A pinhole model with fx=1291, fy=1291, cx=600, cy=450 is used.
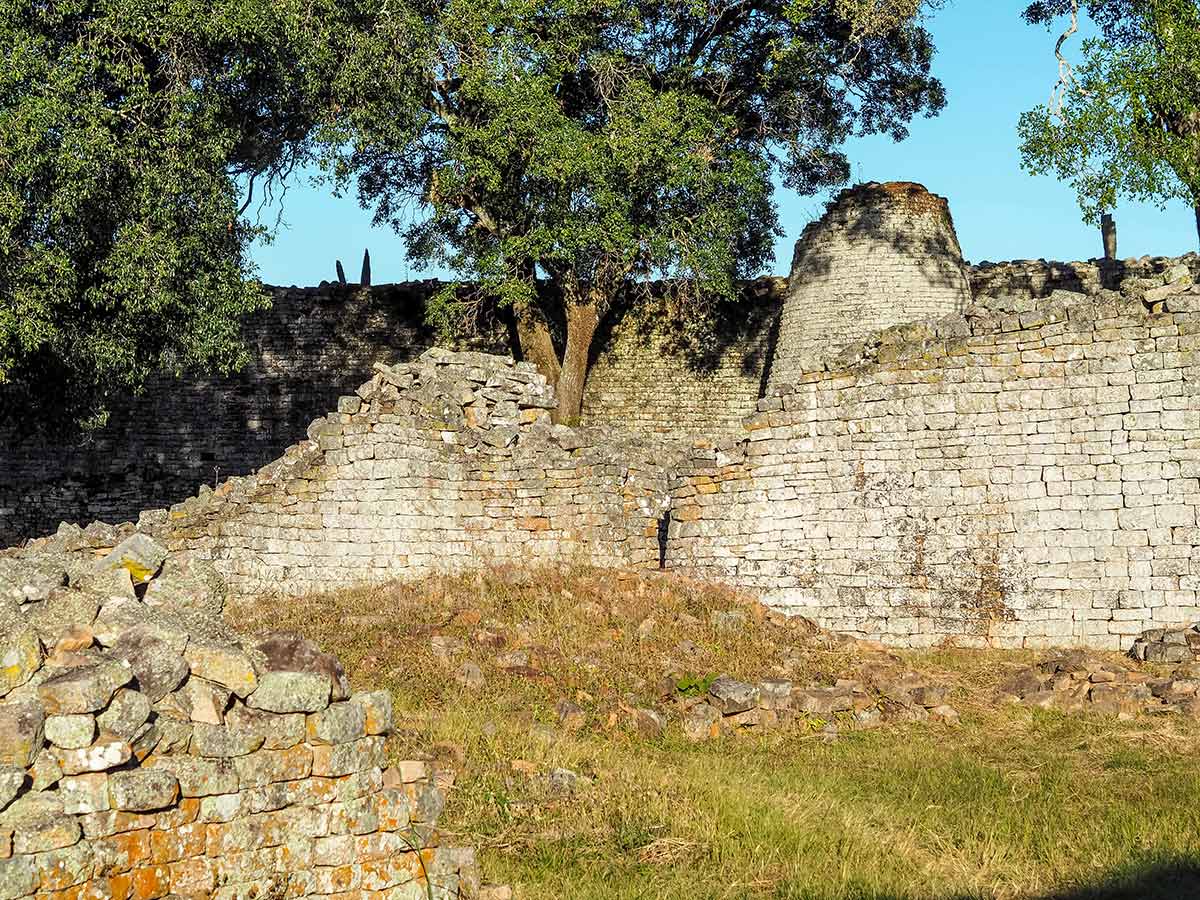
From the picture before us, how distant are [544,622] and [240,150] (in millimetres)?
11090

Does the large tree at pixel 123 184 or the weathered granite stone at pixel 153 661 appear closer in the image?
the weathered granite stone at pixel 153 661

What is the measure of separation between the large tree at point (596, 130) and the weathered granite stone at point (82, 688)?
50.5 ft

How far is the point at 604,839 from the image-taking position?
7.36 m

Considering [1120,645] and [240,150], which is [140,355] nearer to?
[240,150]

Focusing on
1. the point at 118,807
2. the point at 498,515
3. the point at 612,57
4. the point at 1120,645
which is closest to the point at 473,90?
the point at 612,57

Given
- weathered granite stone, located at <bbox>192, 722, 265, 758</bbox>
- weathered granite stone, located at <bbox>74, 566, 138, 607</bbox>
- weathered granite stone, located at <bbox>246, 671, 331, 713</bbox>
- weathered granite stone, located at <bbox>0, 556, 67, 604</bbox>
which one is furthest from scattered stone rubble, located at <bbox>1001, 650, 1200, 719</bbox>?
weathered granite stone, located at <bbox>0, 556, 67, 604</bbox>

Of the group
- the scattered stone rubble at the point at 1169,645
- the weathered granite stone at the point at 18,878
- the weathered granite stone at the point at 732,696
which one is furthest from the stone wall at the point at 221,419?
the weathered granite stone at the point at 18,878

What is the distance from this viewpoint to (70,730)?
5160 millimetres

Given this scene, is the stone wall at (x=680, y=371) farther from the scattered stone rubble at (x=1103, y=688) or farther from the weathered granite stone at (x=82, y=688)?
the weathered granite stone at (x=82, y=688)

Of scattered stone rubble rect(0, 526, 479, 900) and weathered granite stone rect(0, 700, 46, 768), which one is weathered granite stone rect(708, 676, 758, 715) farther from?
weathered granite stone rect(0, 700, 46, 768)

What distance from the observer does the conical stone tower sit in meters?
21.1

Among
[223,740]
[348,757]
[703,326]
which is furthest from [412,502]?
[703,326]

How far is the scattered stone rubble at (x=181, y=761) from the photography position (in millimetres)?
5090

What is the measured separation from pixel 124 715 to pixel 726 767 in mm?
4883
